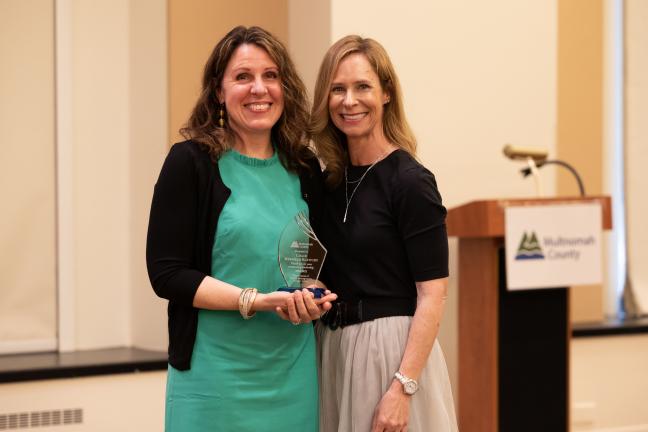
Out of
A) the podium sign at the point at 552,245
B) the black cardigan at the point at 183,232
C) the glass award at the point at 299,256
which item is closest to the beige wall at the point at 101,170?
the podium sign at the point at 552,245

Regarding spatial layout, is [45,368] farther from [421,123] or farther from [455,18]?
[455,18]

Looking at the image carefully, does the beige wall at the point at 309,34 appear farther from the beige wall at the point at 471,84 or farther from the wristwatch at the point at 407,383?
the wristwatch at the point at 407,383

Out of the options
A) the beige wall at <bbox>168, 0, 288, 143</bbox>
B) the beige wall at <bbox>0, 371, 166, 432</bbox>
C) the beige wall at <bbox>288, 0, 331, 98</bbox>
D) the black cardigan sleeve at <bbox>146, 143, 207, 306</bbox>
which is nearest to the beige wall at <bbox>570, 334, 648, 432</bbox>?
the beige wall at <bbox>288, 0, 331, 98</bbox>

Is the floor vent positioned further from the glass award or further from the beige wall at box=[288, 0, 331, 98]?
the glass award

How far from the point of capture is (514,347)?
145 inches

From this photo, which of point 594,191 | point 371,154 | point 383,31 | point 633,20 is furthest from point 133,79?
point 633,20

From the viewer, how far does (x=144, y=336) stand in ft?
14.8

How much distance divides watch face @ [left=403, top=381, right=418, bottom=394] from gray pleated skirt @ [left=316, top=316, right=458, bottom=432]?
64 mm

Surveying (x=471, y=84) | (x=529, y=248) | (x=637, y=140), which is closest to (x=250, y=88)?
(x=529, y=248)

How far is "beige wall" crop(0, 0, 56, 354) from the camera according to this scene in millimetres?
4340

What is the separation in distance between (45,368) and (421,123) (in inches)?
86.0

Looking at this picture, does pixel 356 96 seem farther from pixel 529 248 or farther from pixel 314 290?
pixel 529 248

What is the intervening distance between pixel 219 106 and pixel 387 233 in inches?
22.7

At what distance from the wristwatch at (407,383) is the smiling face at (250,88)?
753mm
